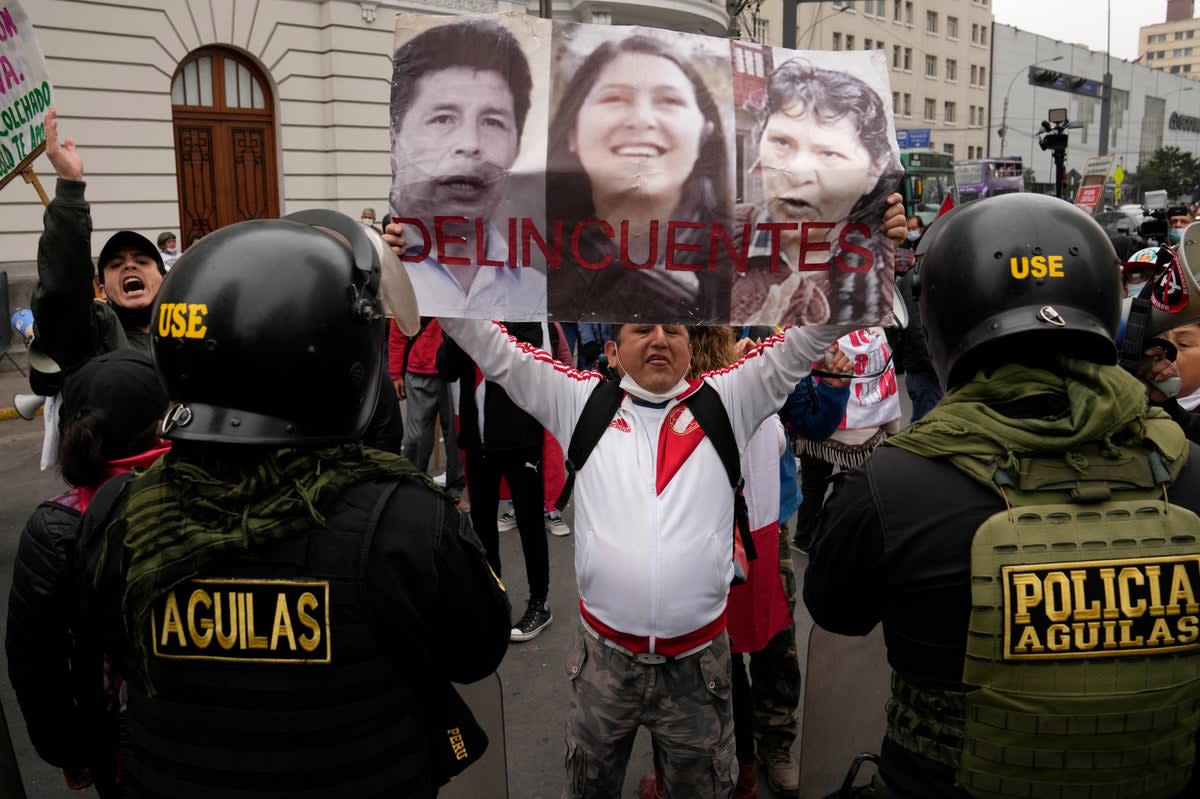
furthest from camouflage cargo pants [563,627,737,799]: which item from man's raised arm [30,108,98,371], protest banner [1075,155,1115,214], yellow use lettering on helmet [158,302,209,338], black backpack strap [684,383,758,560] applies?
protest banner [1075,155,1115,214]

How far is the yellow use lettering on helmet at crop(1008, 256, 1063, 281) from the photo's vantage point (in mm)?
1767

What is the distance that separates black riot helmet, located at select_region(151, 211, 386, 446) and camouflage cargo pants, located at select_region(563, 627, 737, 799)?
4.16ft

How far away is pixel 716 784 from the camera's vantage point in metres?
2.66

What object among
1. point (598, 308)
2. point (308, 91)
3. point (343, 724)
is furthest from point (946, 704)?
point (308, 91)

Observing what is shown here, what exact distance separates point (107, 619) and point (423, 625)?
60 cm

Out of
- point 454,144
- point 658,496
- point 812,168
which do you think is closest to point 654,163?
point 812,168

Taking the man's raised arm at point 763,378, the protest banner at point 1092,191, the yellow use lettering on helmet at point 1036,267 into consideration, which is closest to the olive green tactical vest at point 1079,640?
the yellow use lettering on helmet at point 1036,267

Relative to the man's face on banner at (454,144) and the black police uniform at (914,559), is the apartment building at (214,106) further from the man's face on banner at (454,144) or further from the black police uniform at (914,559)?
the black police uniform at (914,559)

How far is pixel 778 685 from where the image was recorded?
3346 millimetres

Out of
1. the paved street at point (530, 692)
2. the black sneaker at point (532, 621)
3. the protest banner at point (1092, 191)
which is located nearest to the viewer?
the paved street at point (530, 692)

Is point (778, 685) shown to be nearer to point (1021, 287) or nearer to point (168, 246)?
point (1021, 287)

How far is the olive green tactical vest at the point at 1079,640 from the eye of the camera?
1.55 meters

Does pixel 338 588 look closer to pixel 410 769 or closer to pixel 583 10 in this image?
pixel 410 769

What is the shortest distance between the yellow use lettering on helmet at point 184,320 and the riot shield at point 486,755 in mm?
1144
